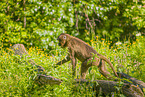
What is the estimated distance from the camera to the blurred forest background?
792 centimetres

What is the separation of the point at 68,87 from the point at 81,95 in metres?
0.30

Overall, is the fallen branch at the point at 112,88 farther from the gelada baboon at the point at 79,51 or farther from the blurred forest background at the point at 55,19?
the blurred forest background at the point at 55,19

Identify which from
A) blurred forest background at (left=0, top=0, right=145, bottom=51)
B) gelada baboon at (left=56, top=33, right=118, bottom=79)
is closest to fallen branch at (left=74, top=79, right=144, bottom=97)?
gelada baboon at (left=56, top=33, right=118, bottom=79)

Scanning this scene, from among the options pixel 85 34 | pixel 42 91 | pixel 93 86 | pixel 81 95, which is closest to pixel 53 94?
pixel 42 91

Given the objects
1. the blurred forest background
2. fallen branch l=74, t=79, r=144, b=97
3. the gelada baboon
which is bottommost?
fallen branch l=74, t=79, r=144, b=97

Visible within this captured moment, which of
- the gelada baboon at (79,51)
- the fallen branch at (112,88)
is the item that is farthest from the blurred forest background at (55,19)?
the fallen branch at (112,88)

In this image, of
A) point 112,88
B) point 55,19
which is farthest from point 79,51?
point 55,19

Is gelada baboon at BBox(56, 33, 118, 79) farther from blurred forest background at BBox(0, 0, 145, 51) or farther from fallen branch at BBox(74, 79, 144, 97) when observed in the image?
blurred forest background at BBox(0, 0, 145, 51)

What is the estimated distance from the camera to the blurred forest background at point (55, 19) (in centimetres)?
792

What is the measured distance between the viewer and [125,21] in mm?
8805

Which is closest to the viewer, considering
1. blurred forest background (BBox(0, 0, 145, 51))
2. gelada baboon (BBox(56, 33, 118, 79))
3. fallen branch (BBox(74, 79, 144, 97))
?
fallen branch (BBox(74, 79, 144, 97))

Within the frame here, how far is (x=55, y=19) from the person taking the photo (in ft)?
27.3

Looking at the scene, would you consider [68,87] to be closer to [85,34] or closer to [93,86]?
[93,86]

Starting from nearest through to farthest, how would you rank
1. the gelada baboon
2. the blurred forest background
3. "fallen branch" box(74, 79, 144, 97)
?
"fallen branch" box(74, 79, 144, 97) → the gelada baboon → the blurred forest background
